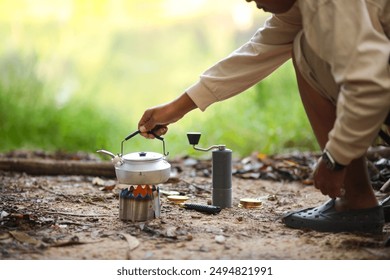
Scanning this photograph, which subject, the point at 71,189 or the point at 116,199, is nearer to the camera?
the point at 116,199

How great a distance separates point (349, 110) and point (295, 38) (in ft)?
2.12

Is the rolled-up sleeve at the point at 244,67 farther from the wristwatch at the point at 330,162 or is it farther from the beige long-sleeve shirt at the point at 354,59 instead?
the wristwatch at the point at 330,162

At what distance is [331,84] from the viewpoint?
8.23 feet

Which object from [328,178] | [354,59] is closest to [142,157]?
[328,178]

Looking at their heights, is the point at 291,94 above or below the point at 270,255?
above

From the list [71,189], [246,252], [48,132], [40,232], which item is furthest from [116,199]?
[48,132]

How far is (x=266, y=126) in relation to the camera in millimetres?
6195

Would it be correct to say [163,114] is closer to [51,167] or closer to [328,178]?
[328,178]

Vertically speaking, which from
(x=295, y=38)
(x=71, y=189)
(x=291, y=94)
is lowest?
(x=71, y=189)

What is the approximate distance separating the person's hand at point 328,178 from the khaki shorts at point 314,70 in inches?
13.7

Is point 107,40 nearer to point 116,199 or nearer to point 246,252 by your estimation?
point 116,199

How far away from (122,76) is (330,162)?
549cm

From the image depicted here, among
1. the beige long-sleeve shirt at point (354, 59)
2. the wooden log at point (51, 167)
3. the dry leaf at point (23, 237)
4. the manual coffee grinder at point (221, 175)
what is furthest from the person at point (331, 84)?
the wooden log at point (51, 167)

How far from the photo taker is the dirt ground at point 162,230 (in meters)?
2.40
